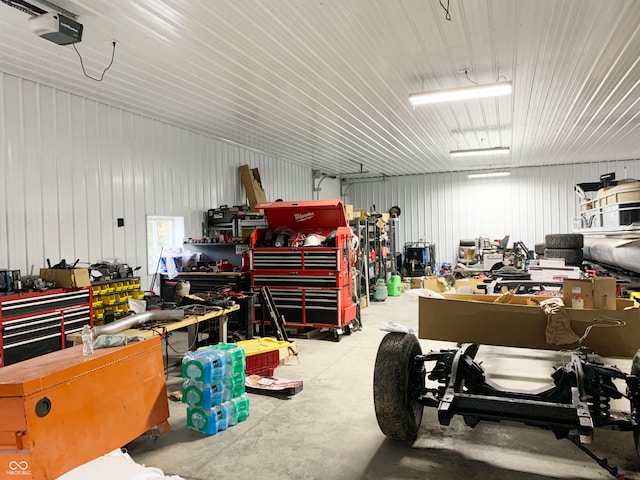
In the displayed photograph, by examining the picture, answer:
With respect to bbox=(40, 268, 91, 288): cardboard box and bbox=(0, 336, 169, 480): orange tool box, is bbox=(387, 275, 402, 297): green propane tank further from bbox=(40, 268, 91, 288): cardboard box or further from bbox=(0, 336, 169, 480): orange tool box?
bbox=(0, 336, 169, 480): orange tool box

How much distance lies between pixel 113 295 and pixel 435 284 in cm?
431

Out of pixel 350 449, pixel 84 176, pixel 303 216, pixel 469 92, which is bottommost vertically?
pixel 350 449

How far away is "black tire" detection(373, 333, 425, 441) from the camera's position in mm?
2828

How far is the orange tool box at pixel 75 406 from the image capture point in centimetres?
222

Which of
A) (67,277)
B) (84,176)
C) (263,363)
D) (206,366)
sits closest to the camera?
(206,366)

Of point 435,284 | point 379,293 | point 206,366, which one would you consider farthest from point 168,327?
point 379,293

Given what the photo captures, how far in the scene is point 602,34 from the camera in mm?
4484

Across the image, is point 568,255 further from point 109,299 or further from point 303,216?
point 109,299

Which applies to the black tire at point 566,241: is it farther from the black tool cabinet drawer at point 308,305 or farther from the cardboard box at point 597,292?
the cardboard box at point 597,292

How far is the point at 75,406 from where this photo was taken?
8.19ft

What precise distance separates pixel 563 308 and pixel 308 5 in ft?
10.00

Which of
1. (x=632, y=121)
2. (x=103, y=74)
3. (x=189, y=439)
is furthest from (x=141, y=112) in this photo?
(x=632, y=121)

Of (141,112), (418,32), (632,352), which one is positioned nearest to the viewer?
(632,352)

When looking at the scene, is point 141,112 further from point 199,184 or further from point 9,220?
point 9,220
